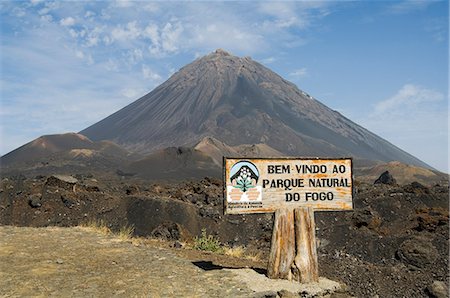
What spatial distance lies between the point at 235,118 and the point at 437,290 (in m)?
119

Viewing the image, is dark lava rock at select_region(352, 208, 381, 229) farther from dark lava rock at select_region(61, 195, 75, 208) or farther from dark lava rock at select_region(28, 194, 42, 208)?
dark lava rock at select_region(28, 194, 42, 208)

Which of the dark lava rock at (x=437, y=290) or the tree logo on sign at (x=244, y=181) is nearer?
Result: the tree logo on sign at (x=244, y=181)

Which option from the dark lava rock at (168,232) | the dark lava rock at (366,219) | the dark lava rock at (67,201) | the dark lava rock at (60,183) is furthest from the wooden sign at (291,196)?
the dark lava rock at (60,183)

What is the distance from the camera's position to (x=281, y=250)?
7.27 m

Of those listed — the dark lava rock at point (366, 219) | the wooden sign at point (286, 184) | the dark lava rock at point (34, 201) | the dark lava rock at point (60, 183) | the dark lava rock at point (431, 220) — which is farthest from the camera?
the dark lava rock at point (60, 183)

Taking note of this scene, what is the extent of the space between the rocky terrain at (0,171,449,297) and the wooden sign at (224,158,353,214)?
4.07 metres

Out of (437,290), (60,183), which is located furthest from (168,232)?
(60,183)

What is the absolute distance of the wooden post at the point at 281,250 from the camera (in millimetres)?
7227

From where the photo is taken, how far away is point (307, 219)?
24.5 ft

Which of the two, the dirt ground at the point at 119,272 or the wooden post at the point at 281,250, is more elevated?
the wooden post at the point at 281,250

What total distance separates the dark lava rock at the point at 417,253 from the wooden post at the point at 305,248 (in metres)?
6.81

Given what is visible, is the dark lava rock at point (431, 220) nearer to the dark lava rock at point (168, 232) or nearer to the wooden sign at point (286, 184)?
the dark lava rock at point (168, 232)

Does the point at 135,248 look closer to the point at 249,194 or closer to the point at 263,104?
the point at 249,194

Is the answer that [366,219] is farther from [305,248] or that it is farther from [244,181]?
[244,181]
